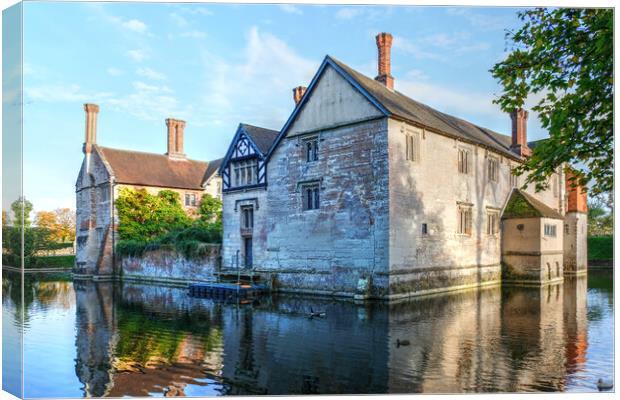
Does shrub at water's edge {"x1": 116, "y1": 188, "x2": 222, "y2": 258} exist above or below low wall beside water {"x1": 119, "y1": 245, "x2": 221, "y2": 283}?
above

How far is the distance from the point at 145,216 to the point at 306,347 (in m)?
31.1

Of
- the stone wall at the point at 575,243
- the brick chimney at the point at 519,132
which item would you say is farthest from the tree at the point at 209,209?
the stone wall at the point at 575,243

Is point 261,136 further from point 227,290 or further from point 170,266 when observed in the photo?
point 170,266

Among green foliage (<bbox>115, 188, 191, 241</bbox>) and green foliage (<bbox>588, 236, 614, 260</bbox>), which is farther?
green foliage (<bbox>115, 188, 191, 241</bbox>)

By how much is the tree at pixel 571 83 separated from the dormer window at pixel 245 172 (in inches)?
742

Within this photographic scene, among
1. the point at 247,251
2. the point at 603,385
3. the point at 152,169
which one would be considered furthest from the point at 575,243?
the point at 152,169

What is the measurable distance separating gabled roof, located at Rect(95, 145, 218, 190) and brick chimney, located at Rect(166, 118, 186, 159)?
701 millimetres

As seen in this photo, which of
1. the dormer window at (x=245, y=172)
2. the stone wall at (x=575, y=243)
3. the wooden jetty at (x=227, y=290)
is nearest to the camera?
the wooden jetty at (x=227, y=290)

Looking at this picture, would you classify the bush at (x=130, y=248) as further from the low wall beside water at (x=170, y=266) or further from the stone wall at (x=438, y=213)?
the stone wall at (x=438, y=213)

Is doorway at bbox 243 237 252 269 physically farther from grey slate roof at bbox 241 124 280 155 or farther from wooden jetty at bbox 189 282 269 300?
grey slate roof at bbox 241 124 280 155

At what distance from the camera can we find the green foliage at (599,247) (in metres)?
39.5

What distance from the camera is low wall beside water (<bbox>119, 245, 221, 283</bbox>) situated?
31641mm

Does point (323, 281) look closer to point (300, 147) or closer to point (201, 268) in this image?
point (300, 147)

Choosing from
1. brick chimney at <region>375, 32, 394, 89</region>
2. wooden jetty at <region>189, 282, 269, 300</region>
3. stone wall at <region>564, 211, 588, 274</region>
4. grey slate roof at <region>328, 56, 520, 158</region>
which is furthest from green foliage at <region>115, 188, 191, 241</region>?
stone wall at <region>564, 211, 588, 274</region>
